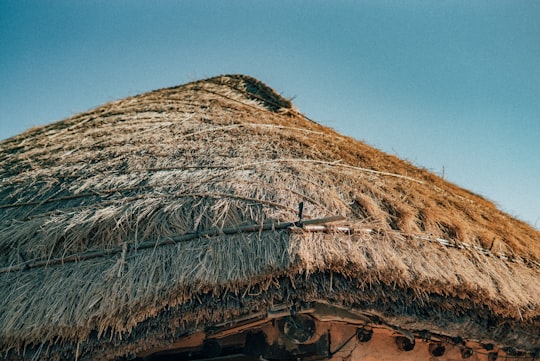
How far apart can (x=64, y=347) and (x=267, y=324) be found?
1.45 meters

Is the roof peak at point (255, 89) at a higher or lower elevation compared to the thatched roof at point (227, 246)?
higher

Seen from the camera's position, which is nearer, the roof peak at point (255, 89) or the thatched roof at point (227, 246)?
the thatched roof at point (227, 246)

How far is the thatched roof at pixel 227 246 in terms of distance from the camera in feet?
12.9

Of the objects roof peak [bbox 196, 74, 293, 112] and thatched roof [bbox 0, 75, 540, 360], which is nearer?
thatched roof [bbox 0, 75, 540, 360]

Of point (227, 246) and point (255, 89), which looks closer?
point (227, 246)

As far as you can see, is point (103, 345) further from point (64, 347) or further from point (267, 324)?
point (267, 324)

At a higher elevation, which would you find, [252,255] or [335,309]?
[252,255]

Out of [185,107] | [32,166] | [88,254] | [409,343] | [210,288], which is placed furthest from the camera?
[185,107]

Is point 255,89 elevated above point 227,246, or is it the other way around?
point 255,89

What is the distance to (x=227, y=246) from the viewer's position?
4027mm

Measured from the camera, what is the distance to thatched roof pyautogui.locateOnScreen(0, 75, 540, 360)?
154 inches

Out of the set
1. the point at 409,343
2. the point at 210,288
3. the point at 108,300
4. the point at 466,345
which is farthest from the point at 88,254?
the point at 466,345

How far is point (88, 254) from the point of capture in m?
4.25

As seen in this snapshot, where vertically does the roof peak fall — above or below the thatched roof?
above
